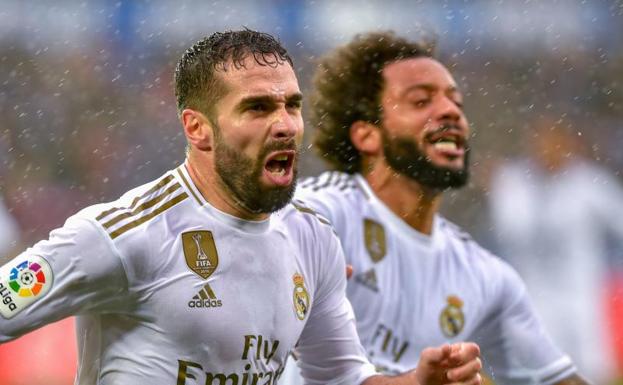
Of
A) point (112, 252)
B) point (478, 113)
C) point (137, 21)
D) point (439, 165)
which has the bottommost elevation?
point (112, 252)

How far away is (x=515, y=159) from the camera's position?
381 inches

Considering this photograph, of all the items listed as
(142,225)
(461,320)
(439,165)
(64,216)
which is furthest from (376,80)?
(64,216)

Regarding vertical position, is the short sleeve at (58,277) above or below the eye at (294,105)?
below

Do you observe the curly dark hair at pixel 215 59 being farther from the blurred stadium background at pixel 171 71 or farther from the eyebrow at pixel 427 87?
the blurred stadium background at pixel 171 71

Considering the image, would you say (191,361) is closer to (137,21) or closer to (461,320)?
(461,320)

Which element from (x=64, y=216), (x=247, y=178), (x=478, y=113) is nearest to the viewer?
(x=247, y=178)

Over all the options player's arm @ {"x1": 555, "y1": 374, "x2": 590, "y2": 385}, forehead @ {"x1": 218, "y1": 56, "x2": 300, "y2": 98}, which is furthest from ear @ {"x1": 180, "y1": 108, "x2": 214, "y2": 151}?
player's arm @ {"x1": 555, "y1": 374, "x2": 590, "y2": 385}

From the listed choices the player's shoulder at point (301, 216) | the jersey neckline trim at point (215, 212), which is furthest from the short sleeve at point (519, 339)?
the jersey neckline trim at point (215, 212)

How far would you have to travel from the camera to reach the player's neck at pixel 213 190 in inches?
128

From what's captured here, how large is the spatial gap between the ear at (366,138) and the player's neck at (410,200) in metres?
0.15

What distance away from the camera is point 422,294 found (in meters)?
4.86

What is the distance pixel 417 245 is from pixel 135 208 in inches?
83.1

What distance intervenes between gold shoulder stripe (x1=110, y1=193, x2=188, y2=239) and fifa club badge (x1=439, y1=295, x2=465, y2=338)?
1921 millimetres

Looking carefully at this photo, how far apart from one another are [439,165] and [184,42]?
587 cm
